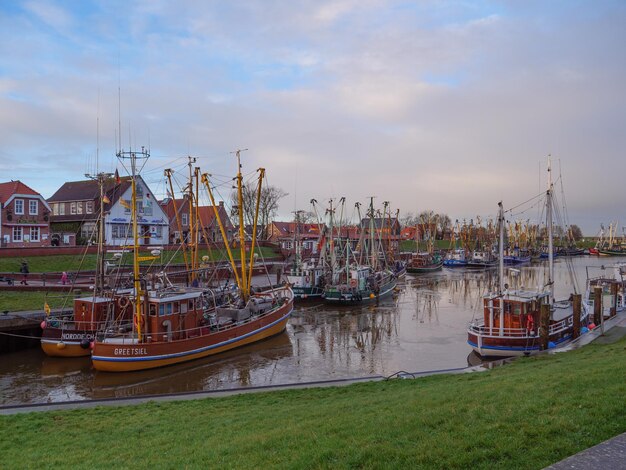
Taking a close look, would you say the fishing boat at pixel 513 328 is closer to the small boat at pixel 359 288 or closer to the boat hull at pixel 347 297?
the boat hull at pixel 347 297

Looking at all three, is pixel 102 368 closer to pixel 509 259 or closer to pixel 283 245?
pixel 283 245

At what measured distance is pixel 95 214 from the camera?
2660 inches

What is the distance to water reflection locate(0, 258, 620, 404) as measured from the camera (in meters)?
22.8

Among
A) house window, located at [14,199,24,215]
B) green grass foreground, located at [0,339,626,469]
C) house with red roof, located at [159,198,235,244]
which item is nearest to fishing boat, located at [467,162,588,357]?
green grass foreground, located at [0,339,626,469]

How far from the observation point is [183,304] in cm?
2703

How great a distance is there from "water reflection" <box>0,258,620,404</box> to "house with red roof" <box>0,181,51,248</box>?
1449 inches

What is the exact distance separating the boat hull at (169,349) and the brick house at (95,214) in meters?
40.7

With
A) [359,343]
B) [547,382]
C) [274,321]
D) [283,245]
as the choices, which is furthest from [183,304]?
[283,245]

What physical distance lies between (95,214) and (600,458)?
6959cm

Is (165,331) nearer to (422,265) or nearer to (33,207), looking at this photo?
(33,207)

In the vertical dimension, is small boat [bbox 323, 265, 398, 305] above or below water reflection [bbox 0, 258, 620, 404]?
above

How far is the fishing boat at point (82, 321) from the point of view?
2672 centimetres

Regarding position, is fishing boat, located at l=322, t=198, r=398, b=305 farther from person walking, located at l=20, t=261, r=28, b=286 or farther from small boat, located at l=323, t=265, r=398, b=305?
person walking, located at l=20, t=261, r=28, b=286

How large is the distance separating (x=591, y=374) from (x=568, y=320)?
1656 cm
